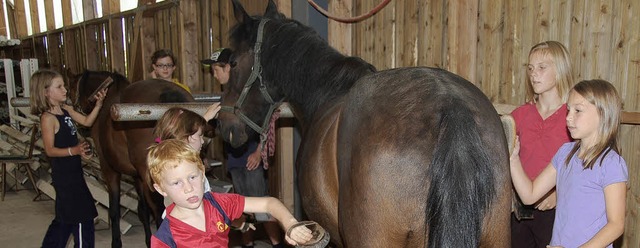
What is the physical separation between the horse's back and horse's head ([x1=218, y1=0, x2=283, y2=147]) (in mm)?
1306

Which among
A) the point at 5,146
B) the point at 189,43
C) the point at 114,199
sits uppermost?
the point at 189,43

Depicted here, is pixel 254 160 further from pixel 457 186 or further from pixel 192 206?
pixel 457 186

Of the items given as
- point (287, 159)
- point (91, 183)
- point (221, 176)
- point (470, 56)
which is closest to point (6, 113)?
point (91, 183)

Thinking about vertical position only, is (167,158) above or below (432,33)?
below

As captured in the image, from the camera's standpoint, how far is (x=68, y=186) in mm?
3773

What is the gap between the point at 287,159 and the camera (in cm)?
504

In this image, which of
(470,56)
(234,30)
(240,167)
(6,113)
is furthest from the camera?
(6,113)

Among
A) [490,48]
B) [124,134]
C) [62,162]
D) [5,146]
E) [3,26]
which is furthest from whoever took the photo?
[3,26]

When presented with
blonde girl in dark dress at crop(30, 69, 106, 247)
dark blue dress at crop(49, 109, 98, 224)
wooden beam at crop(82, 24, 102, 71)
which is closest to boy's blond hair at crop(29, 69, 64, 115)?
blonde girl in dark dress at crop(30, 69, 106, 247)

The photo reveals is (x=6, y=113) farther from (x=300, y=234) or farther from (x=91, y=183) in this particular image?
(x=300, y=234)

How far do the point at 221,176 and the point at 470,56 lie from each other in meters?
4.02

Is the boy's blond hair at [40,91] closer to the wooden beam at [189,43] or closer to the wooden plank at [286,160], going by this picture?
the wooden plank at [286,160]

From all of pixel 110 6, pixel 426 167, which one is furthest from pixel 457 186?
pixel 110 6

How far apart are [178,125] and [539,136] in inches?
67.6
